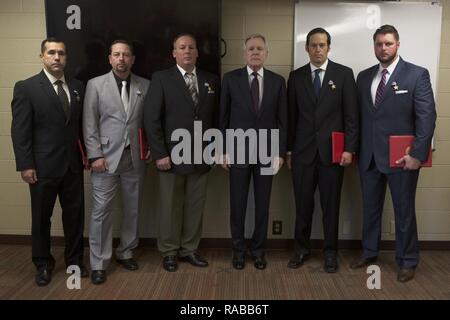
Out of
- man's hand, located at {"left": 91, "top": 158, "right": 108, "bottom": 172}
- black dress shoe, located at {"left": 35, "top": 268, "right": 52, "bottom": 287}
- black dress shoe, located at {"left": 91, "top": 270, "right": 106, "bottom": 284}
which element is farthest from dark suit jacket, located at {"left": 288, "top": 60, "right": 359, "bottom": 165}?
black dress shoe, located at {"left": 35, "top": 268, "right": 52, "bottom": 287}

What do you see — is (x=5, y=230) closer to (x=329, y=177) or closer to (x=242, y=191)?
(x=242, y=191)

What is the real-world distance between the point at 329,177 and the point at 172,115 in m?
1.17

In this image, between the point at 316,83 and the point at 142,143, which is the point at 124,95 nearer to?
the point at 142,143

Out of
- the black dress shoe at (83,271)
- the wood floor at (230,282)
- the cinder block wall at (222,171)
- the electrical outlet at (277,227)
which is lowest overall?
the wood floor at (230,282)

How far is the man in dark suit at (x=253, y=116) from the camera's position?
3.06 meters

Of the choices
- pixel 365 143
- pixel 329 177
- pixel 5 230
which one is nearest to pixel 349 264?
pixel 329 177

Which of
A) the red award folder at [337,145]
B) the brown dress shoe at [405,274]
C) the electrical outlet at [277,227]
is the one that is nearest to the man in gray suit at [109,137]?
the electrical outlet at [277,227]

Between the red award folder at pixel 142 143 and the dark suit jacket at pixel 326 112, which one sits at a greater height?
the dark suit jacket at pixel 326 112

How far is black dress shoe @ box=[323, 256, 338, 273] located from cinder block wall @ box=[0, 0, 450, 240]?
18.2 inches

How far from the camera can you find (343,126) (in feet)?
Result: 10.2

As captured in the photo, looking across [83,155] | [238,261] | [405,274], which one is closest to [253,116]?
[238,261]

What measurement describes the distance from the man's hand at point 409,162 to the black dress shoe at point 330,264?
0.82 metres

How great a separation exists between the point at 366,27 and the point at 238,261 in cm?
199

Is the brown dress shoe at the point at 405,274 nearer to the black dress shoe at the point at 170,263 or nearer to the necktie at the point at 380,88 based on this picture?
the necktie at the point at 380,88
